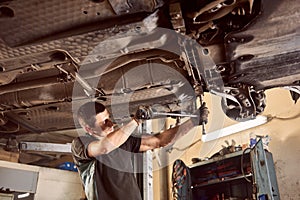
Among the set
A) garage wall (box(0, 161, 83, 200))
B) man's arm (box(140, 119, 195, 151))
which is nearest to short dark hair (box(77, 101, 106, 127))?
man's arm (box(140, 119, 195, 151))

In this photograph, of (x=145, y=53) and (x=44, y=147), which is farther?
(x=44, y=147)

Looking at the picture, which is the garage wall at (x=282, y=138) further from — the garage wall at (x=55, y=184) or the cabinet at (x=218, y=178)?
the garage wall at (x=55, y=184)

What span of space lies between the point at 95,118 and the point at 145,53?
1.52 ft

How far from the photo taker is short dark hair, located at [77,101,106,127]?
1.49 metres

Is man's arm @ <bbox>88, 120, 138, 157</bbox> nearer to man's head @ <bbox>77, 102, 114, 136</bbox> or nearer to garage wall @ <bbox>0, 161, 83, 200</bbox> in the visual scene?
man's head @ <bbox>77, 102, 114, 136</bbox>

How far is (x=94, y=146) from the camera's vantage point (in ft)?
4.62

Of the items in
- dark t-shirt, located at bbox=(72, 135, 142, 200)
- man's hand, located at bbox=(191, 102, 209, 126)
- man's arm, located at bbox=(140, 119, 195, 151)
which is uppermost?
man's hand, located at bbox=(191, 102, 209, 126)

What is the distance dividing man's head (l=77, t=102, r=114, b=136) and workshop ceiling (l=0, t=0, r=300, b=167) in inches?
2.5

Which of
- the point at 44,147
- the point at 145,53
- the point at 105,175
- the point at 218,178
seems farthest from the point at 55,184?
the point at 145,53

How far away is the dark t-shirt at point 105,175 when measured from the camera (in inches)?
56.9

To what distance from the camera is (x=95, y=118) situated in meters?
1.50

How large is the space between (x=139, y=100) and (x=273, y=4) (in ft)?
2.86

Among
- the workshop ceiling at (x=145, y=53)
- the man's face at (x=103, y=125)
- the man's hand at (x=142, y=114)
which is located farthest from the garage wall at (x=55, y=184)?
the man's hand at (x=142, y=114)

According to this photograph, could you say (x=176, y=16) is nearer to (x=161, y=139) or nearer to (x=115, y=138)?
(x=115, y=138)
